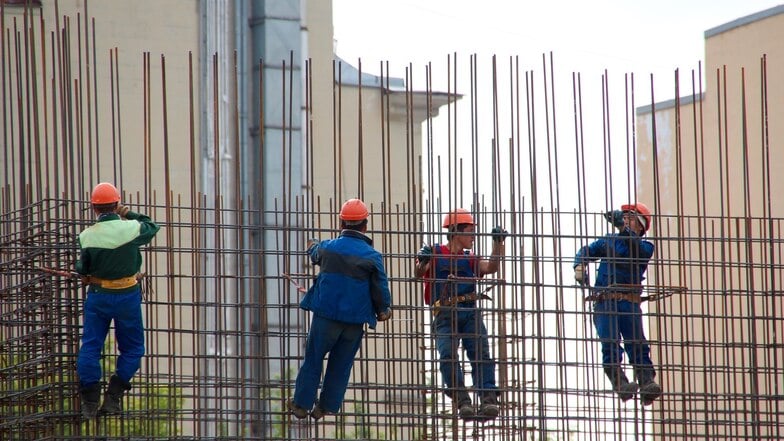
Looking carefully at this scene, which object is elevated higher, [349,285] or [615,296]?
[349,285]

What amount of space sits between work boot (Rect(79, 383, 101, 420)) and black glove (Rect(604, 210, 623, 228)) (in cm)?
516

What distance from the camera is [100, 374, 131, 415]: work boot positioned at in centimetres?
1141

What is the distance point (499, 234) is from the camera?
39.3 ft

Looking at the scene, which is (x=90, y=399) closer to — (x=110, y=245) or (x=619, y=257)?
(x=110, y=245)

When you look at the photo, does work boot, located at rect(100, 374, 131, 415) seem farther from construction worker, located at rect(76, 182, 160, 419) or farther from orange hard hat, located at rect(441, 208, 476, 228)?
orange hard hat, located at rect(441, 208, 476, 228)

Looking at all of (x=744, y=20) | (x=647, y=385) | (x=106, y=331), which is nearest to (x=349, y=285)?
(x=106, y=331)

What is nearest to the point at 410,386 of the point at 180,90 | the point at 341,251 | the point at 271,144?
the point at 341,251

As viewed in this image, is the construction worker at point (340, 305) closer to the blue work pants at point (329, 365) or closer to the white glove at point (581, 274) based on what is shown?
the blue work pants at point (329, 365)

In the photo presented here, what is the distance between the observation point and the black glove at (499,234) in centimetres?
1200

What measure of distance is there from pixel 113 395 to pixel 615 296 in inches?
196

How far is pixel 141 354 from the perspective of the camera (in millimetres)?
11438

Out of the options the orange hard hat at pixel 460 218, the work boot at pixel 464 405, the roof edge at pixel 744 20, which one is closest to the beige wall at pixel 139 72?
the roof edge at pixel 744 20

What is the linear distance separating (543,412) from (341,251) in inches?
107

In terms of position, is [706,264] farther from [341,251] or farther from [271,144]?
[271,144]
